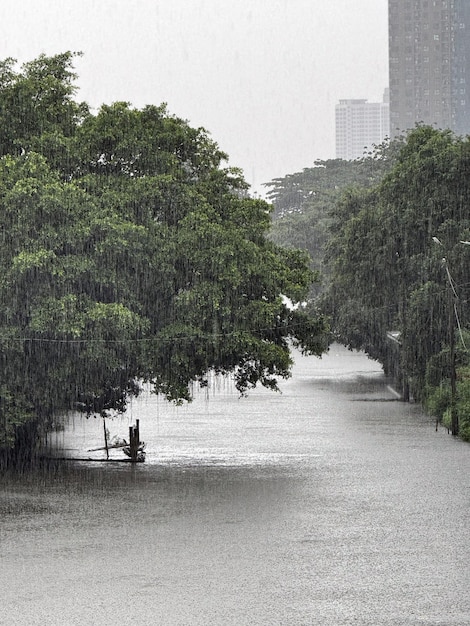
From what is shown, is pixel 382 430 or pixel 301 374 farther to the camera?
pixel 301 374

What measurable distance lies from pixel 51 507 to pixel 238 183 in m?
11.8

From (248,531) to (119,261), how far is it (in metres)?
10.0

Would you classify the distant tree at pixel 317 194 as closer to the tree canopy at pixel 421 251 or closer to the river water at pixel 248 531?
the tree canopy at pixel 421 251

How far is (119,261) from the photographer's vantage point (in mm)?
31266

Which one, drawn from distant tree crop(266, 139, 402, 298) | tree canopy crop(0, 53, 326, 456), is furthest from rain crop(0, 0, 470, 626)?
distant tree crop(266, 139, 402, 298)

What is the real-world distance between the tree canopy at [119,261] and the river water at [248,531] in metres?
3.13

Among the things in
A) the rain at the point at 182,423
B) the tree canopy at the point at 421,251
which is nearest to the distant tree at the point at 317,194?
the tree canopy at the point at 421,251

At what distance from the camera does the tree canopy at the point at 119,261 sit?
3041 cm

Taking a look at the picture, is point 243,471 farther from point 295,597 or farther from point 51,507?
point 295,597

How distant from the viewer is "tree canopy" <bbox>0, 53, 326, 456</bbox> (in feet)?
99.8

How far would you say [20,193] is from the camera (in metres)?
30.1

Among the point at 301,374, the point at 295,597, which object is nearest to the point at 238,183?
the point at 295,597

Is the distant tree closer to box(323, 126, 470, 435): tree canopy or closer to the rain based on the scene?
box(323, 126, 470, 435): tree canopy

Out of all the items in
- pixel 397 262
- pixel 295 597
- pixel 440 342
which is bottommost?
pixel 295 597
